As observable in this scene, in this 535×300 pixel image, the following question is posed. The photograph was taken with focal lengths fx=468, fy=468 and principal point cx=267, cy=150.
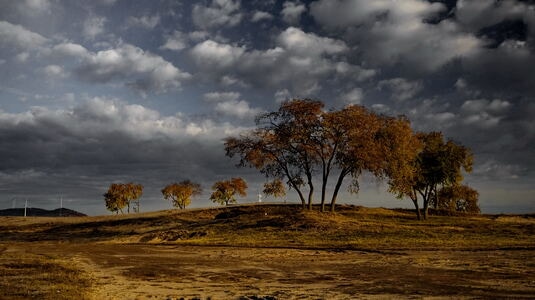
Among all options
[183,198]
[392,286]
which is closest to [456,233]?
[392,286]

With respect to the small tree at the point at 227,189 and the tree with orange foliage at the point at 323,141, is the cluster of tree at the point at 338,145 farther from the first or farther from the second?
the small tree at the point at 227,189

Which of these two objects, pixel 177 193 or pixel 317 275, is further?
pixel 177 193

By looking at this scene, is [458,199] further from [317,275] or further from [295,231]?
[317,275]

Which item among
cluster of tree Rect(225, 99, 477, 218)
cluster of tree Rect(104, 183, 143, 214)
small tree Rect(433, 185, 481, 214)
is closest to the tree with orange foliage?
cluster of tree Rect(225, 99, 477, 218)

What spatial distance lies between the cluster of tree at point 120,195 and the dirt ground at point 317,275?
85.1 meters

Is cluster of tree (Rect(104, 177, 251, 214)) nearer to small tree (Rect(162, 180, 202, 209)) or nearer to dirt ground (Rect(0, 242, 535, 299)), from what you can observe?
small tree (Rect(162, 180, 202, 209))

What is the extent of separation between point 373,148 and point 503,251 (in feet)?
68.4

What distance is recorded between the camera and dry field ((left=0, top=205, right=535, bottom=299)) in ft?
50.3

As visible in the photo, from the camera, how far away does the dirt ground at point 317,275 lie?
15.0 m

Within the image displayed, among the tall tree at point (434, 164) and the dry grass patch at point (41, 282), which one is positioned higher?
Result: the tall tree at point (434, 164)

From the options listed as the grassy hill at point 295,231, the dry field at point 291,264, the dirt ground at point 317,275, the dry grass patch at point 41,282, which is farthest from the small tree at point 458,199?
the dry grass patch at point 41,282

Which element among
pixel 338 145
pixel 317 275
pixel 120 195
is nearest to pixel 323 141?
pixel 338 145

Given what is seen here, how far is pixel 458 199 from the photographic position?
8181 cm

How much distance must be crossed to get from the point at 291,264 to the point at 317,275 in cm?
469
